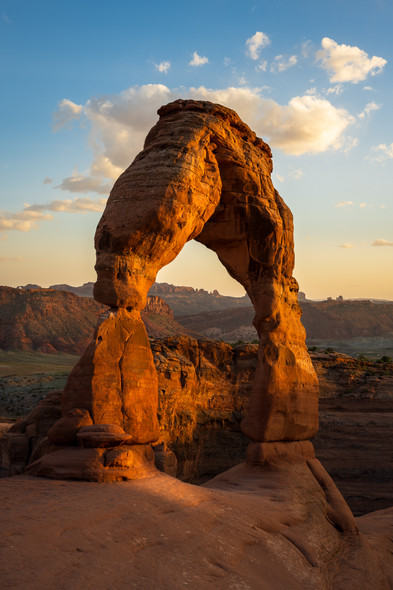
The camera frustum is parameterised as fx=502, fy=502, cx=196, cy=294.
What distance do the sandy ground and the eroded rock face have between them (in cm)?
170

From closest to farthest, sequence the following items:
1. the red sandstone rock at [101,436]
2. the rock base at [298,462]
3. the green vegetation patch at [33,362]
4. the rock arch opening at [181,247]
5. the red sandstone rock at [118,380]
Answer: the red sandstone rock at [101,436] → the red sandstone rock at [118,380] → the rock arch opening at [181,247] → the rock base at [298,462] → the green vegetation patch at [33,362]

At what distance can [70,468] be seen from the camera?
638 centimetres

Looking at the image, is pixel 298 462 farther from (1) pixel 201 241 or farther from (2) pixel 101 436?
(1) pixel 201 241

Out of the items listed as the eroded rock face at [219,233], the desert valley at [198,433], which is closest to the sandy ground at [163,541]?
the desert valley at [198,433]

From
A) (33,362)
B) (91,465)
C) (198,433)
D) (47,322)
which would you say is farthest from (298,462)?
(47,322)

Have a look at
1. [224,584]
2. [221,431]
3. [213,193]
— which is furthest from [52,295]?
[224,584]

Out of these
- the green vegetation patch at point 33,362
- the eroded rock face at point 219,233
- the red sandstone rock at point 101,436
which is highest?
the eroded rock face at point 219,233

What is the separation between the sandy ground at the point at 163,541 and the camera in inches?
155

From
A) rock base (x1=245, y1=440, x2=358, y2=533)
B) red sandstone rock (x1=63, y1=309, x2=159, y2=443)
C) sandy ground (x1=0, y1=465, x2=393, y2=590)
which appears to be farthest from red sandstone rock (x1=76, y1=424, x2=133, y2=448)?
rock base (x1=245, y1=440, x2=358, y2=533)

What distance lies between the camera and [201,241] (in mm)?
11523

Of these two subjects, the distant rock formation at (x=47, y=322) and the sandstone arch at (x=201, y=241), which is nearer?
the sandstone arch at (x=201, y=241)

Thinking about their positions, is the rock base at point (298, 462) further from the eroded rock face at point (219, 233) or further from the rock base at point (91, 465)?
the rock base at point (91, 465)

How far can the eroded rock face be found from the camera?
7.89 meters

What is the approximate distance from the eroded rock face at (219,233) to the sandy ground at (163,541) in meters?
1.70
